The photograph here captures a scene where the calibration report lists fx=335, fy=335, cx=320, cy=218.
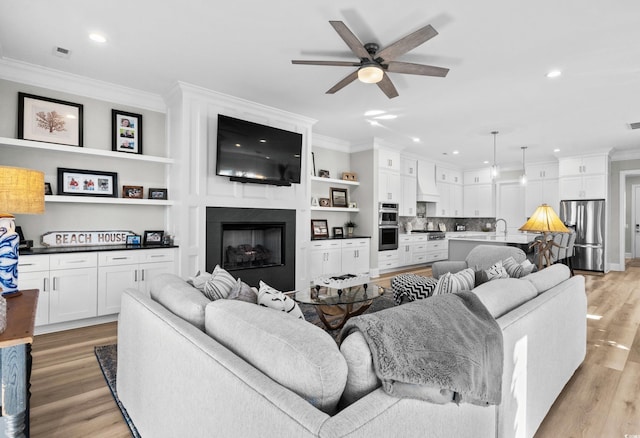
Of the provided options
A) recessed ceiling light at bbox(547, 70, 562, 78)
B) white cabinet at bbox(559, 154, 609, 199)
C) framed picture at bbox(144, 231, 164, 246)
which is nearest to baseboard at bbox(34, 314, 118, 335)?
framed picture at bbox(144, 231, 164, 246)

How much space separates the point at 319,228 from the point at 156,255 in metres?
2.95

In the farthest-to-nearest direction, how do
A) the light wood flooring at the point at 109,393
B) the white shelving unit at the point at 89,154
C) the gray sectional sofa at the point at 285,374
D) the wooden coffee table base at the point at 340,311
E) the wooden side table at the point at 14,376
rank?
the white shelving unit at the point at 89,154
the wooden coffee table base at the point at 340,311
the light wood flooring at the point at 109,393
the wooden side table at the point at 14,376
the gray sectional sofa at the point at 285,374

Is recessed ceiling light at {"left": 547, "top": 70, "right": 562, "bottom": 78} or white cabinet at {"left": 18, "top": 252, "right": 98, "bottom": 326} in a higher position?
recessed ceiling light at {"left": 547, "top": 70, "right": 562, "bottom": 78}

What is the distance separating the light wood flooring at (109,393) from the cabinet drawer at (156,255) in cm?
76

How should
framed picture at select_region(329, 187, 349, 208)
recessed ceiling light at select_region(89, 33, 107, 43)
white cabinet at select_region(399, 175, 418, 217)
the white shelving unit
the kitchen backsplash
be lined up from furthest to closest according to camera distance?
1. the kitchen backsplash
2. white cabinet at select_region(399, 175, 418, 217)
3. framed picture at select_region(329, 187, 349, 208)
4. the white shelving unit
5. recessed ceiling light at select_region(89, 33, 107, 43)

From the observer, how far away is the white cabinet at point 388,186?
6520mm

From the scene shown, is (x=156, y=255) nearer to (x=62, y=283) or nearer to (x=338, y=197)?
(x=62, y=283)

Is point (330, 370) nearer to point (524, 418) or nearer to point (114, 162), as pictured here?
point (524, 418)

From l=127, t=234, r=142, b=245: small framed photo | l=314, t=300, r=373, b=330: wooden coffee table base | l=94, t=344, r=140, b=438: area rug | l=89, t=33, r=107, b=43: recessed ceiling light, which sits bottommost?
l=94, t=344, r=140, b=438: area rug

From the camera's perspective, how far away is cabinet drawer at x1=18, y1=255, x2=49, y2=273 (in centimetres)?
306

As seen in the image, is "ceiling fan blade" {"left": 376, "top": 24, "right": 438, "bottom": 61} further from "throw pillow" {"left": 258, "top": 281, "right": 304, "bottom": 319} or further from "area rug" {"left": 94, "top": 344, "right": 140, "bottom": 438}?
"area rug" {"left": 94, "top": 344, "right": 140, "bottom": 438}

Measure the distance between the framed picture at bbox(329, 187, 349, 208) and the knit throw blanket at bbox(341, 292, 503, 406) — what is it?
513cm

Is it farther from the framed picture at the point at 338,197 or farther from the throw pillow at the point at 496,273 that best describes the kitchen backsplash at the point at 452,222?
the throw pillow at the point at 496,273

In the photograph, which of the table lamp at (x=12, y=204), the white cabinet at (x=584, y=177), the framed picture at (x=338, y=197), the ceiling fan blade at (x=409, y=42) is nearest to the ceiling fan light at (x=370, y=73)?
the ceiling fan blade at (x=409, y=42)
